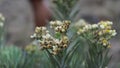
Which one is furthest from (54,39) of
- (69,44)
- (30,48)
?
(30,48)

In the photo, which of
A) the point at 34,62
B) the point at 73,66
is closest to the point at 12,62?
the point at 34,62

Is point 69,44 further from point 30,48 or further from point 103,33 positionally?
point 30,48

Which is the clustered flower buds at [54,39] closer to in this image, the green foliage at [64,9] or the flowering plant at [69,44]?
the flowering plant at [69,44]

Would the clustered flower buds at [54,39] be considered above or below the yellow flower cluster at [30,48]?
below

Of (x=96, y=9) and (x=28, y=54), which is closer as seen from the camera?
(x=28, y=54)

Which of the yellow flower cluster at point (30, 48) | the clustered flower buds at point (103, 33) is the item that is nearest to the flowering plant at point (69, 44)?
the clustered flower buds at point (103, 33)

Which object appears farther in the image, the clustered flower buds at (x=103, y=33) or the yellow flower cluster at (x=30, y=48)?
the yellow flower cluster at (x=30, y=48)

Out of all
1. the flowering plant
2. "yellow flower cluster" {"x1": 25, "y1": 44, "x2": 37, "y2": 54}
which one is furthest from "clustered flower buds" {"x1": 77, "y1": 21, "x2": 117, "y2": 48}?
"yellow flower cluster" {"x1": 25, "y1": 44, "x2": 37, "y2": 54}

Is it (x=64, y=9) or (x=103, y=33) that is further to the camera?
(x=64, y=9)

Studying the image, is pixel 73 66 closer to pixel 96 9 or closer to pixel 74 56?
pixel 74 56

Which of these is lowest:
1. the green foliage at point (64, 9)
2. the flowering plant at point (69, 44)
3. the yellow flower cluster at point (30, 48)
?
the flowering plant at point (69, 44)

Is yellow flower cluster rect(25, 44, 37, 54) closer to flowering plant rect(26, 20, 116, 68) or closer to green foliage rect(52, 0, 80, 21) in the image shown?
green foliage rect(52, 0, 80, 21)
